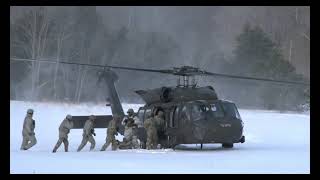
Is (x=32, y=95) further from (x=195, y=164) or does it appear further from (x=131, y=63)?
(x=195, y=164)

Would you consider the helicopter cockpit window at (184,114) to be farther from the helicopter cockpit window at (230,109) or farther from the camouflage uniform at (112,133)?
the camouflage uniform at (112,133)

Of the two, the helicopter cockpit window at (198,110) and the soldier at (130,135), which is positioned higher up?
the helicopter cockpit window at (198,110)

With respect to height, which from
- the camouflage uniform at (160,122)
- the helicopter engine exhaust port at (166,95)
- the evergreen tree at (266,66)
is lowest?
the camouflage uniform at (160,122)

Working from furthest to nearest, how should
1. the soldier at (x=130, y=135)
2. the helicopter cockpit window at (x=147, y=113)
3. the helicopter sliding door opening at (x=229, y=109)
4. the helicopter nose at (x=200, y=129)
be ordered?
1. the helicopter cockpit window at (x=147, y=113)
2. the soldier at (x=130, y=135)
3. the helicopter sliding door opening at (x=229, y=109)
4. the helicopter nose at (x=200, y=129)

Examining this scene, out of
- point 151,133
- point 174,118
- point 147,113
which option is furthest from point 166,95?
point 151,133

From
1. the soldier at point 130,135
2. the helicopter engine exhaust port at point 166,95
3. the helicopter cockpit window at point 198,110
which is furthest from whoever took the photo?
the helicopter engine exhaust port at point 166,95

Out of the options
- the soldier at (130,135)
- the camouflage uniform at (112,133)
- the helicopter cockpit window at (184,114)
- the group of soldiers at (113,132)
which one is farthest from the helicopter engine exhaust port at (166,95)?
the camouflage uniform at (112,133)

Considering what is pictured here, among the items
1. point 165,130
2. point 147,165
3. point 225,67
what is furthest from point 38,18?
point 147,165

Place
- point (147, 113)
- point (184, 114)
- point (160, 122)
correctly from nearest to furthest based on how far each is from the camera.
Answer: point (184, 114)
point (160, 122)
point (147, 113)

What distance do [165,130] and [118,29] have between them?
3052 cm

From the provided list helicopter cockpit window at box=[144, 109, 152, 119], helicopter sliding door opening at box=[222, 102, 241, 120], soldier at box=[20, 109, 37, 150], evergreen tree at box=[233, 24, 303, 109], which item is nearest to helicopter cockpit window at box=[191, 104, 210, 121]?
helicopter sliding door opening at box=[222, 102, 241, 120]

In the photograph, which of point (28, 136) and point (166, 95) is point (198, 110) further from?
point (28, 136)

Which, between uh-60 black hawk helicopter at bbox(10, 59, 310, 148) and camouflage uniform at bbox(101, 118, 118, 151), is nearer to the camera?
uh-60 black hawk helicopter at bbox(10, 59, 310, 148)

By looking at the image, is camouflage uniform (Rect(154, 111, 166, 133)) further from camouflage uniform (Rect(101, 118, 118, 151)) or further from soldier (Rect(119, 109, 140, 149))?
camouflage uniform (Rect(101, 118, 118, 151))
